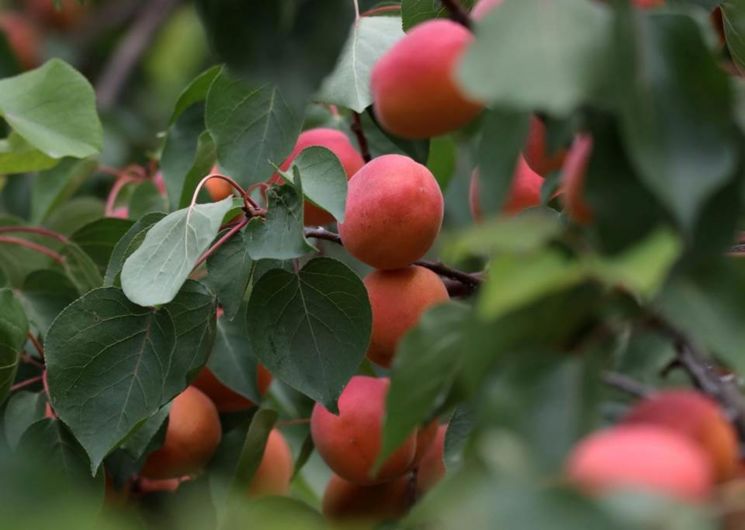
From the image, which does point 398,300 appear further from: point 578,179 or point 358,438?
point 578,179

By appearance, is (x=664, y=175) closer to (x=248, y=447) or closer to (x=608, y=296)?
(x=608, y=296)

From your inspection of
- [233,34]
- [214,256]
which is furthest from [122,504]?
[233,34]

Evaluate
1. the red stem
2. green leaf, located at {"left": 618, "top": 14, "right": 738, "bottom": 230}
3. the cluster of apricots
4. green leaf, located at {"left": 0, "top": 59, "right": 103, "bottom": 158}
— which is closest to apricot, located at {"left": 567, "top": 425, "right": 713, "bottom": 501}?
the cluster of apricots

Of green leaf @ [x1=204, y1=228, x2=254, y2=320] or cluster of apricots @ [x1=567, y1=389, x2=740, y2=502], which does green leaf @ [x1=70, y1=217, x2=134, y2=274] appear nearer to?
green leaf @ [x1=204, y1=228, x2=254, y2=320]

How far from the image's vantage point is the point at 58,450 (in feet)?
3.35

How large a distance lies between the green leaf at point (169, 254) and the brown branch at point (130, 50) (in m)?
1.69

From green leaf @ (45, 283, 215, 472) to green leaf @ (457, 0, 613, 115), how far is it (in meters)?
0.46

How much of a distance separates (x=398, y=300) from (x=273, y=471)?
0.94 feet

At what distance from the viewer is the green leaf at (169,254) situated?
34.4 inches

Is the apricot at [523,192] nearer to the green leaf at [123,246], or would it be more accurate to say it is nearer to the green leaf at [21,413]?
the green leaf at [123,246]

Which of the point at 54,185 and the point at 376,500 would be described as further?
the point at 54,185

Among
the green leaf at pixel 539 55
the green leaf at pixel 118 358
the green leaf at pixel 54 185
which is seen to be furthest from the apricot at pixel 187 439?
the green leaf at pixel 539 55

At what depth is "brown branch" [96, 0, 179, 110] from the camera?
2.71 metres

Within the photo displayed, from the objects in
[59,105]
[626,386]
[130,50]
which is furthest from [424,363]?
[130,50]
